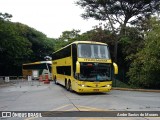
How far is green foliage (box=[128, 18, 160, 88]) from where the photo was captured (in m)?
29.2

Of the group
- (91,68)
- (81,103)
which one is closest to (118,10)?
(91,68)

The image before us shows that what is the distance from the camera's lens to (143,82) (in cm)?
3138

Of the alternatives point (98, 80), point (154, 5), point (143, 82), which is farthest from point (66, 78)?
point (154, 5)

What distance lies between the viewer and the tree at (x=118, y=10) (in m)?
39.5

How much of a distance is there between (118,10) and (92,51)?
58.5 feet

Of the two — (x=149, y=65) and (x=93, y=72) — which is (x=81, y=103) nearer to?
(x=93, y=72)

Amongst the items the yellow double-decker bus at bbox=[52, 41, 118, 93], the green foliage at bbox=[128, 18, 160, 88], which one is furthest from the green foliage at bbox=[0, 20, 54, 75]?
the yellow double-decker bus at bbox=[52, 41, 118, 93]

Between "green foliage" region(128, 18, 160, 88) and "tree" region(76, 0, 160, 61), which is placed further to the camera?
"tree" region(76, 0, 160, 61)

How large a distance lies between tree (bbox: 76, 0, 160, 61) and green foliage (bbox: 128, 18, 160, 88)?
258 inches

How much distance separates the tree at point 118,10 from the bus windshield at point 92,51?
1550cm

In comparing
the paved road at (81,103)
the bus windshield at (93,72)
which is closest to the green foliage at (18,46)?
the bus windshield at (93,72)

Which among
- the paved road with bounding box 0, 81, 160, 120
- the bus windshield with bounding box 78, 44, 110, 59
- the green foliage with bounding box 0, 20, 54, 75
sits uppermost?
the green foliage with bounding box 0, 20, 54, 75

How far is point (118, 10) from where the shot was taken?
40.3 metres

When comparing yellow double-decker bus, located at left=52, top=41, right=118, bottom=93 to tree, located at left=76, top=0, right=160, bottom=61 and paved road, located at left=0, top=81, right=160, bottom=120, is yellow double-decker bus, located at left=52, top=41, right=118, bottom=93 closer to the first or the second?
paved road, located at left=0, top=81, right=160, bottom=120
